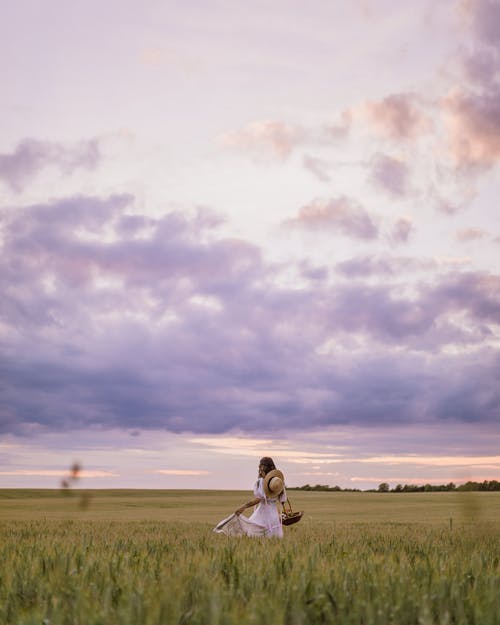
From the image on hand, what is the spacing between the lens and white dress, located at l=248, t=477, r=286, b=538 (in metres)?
15.1

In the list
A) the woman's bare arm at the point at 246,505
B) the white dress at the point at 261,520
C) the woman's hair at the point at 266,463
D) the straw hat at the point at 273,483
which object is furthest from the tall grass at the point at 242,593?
the white dress at the point at 261,520

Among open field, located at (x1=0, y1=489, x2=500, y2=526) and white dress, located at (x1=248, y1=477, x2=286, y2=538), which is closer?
white dress, located at (x1=248, y1=477, x2=286, y2=538)

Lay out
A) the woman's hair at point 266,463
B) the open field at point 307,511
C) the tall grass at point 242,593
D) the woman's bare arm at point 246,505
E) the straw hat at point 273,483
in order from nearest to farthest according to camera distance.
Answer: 1. the tall grass at point 242,593
2. the woman's bare arm at point 246,505
3. the straw hat at point 273,483
4. the woman's hair at point 266,463
5. the open field at point 307,511

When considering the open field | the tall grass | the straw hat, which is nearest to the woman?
the straw hat

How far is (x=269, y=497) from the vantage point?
49.5 ft

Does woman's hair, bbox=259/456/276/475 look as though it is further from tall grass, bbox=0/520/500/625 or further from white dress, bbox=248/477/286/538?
tall grass, bbox=0/520/500/625

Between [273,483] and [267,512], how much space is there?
931 mm

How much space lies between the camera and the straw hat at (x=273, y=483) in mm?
14727

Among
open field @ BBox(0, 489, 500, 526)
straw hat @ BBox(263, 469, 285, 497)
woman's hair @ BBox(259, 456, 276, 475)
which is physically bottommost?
open field @ BBox(0, 489, 500, 526)

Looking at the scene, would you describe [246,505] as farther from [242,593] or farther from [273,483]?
[242,593]

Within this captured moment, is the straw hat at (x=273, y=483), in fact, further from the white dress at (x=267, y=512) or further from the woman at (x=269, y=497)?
the white dress at (x=267, y=512)

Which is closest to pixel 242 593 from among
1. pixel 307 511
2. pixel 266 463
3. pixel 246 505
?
pixel 246 505

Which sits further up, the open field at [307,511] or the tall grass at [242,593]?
the tall grass at [242,593]

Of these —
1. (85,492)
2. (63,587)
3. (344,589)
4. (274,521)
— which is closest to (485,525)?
(274,521)
